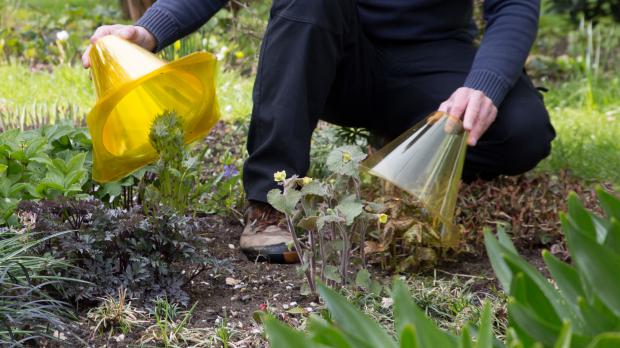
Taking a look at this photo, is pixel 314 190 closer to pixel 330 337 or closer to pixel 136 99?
pixel 136 99

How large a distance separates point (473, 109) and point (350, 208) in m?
0.49

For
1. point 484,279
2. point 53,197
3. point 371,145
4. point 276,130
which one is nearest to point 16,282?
point 53,197

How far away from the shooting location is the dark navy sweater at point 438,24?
8.42ft

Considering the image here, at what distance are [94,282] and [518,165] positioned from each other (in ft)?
4.85

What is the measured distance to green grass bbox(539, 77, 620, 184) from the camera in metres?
3.67

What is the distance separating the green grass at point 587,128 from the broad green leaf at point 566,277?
234 cm

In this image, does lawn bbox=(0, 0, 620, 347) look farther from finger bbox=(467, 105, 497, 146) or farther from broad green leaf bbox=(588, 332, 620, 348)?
finger bbox=(467, 105, 497, 146)

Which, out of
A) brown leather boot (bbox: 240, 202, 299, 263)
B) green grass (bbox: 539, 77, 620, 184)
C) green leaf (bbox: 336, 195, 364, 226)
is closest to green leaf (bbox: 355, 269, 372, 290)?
green leaf (bbox: 336, 195, 364, 226)

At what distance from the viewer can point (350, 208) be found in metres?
2.14

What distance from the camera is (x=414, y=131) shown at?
2.40m

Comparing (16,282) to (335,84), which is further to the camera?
(335,84)

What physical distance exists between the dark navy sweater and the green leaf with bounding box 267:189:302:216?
2.21 ft

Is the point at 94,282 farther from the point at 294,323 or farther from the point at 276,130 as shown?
the point at 276,130

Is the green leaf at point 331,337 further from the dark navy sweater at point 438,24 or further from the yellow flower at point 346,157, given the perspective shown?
the dark navy sweater at point 438,24
